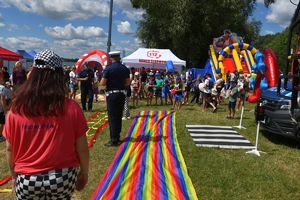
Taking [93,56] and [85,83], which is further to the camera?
[93,56]

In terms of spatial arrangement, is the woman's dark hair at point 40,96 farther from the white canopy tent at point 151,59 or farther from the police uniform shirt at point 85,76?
the white canopy tent at point 151,59

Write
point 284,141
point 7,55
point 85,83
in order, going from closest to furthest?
point 284,141, point 85,83, point 7,55

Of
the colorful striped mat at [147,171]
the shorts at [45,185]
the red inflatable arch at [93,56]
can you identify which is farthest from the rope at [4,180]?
the red inflatable arch at [93,56]

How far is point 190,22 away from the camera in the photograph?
101ft

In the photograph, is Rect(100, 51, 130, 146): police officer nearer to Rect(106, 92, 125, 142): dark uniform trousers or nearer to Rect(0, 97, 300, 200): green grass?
Rect(106, 92, 125, 142): dark uniform trousers

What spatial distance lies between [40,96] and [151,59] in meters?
22.2

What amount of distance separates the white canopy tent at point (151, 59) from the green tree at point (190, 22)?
6357mm

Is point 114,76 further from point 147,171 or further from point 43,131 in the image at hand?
Result: point 43,131

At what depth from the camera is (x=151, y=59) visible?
24.3 metres

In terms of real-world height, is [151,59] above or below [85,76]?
above

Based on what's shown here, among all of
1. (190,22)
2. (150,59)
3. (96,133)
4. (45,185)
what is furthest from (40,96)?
(190,22)

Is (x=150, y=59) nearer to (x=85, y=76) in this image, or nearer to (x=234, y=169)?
(x=85, y=76)

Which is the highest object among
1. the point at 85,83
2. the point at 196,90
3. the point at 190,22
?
the point at 190,22

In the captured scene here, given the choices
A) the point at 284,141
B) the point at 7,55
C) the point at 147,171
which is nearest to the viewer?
the point at 147,171
